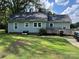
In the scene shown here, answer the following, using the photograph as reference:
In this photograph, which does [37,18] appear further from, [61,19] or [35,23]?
[61,19]

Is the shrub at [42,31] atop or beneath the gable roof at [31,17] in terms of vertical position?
beneath

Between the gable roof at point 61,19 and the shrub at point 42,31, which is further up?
the gable roof at point 61,19

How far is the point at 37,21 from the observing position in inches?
1670

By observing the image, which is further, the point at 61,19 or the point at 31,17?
the point at 31,17

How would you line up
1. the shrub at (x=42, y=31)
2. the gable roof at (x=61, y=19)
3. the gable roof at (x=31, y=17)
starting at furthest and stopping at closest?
the gable roof at (x=61, y=19) → the gable roof at (x=31, y=17) → the shrub at (x=42, y=31)

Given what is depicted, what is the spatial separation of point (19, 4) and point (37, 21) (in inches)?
587

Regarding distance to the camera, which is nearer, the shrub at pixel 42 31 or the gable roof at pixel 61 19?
the shrub at pixel 42 31

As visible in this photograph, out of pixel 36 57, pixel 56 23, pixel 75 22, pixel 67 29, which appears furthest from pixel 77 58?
pixel 75 22

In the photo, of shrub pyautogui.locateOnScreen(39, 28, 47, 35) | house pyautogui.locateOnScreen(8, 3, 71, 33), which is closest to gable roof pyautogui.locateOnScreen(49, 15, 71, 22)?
house pyautogui.locateOnScreen(8, 3, 71, 33)

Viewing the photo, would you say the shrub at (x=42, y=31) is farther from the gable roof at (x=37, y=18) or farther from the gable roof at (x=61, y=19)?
the gable roof at (x=61, y=19)

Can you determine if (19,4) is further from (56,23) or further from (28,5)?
(56,23)

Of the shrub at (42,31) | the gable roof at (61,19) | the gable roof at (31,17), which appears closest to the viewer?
the shrub at (42,31)

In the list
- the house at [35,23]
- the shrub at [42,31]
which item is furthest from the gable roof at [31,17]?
the shrub at [42,31]

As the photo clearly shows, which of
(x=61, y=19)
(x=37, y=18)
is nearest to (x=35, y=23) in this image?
(x=37, y=18)
